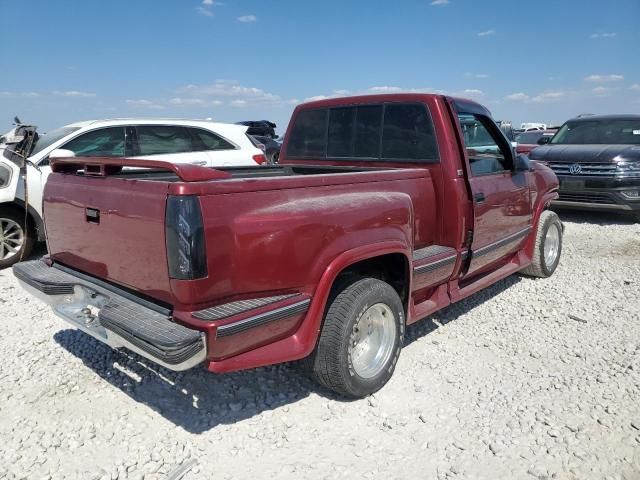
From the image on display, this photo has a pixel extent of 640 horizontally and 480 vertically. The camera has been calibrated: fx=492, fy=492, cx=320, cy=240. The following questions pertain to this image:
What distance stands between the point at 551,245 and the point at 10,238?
6.41 m

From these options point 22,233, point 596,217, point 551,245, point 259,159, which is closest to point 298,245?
point 551,245

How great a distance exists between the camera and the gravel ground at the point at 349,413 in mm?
2492

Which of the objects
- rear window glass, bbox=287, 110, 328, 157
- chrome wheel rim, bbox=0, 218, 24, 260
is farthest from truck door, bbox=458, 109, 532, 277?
chrome wheel rim, bbox=0, 218, 24, 260

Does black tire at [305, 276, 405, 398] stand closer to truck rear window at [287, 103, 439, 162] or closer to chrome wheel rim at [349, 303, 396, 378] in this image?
chrome wheel rim at [349, 303, 396, 378]

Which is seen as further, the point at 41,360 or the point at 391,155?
the point at 391,155

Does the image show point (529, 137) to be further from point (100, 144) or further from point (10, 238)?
point (10, 238)

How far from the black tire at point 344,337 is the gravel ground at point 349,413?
162mm

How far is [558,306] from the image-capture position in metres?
4.72

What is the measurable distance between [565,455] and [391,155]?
238 cm

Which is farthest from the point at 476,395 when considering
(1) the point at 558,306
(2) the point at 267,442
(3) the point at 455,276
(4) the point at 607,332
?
(1) the point at 558,306

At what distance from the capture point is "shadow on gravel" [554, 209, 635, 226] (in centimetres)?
874

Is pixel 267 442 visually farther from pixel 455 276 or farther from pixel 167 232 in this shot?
pixel 455 276

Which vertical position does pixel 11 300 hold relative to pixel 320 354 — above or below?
below

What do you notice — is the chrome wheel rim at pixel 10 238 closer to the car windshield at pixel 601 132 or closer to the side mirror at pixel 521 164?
the side mirror at pixel 521 164
